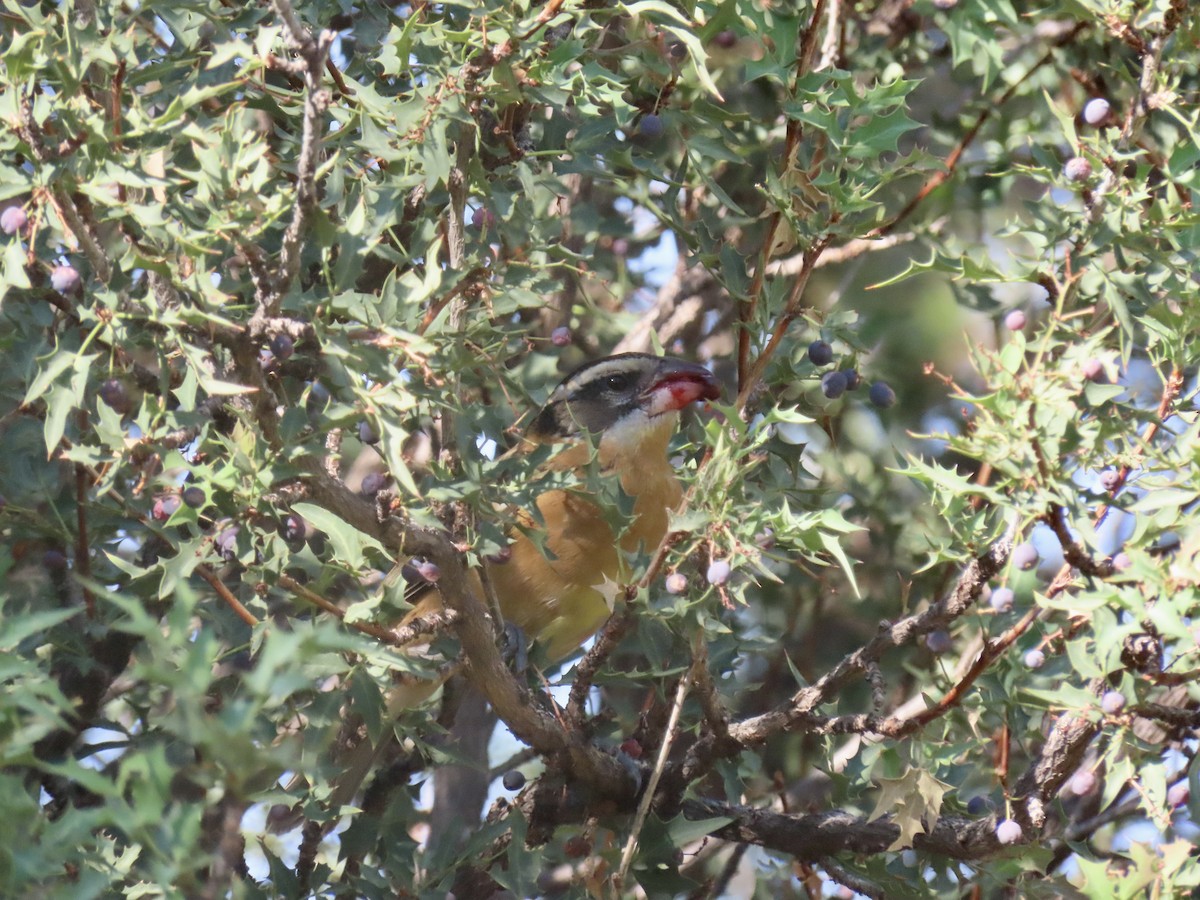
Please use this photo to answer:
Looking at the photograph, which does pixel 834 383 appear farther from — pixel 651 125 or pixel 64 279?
pixel 64 279

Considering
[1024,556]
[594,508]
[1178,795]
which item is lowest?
[594,508]

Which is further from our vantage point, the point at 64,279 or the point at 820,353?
the point at 820,353

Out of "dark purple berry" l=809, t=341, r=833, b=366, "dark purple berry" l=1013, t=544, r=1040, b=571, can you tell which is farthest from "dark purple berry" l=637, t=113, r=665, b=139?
"dark purple berry" l=1013, t=544, r=1040, b=571

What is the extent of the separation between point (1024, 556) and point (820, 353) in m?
1.09

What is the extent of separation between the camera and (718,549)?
10.8ft

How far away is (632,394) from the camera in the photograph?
5836mm

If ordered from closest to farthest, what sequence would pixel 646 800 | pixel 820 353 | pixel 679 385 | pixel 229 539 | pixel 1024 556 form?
1. pixel 1024 556
2. pixel 229 539
3. pixel 646 800
4. pixel 820 353
5. pixel 679 385

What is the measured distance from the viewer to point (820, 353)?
407 centimetres

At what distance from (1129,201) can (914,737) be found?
1482mm

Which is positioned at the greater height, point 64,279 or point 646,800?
point 64,279

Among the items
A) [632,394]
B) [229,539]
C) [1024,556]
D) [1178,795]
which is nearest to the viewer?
[1024,556]

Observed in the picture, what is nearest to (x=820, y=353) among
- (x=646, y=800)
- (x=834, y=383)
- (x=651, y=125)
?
(x=834, y=383)

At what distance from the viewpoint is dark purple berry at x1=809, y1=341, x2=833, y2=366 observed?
160 inches

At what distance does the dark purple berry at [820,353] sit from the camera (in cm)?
406
